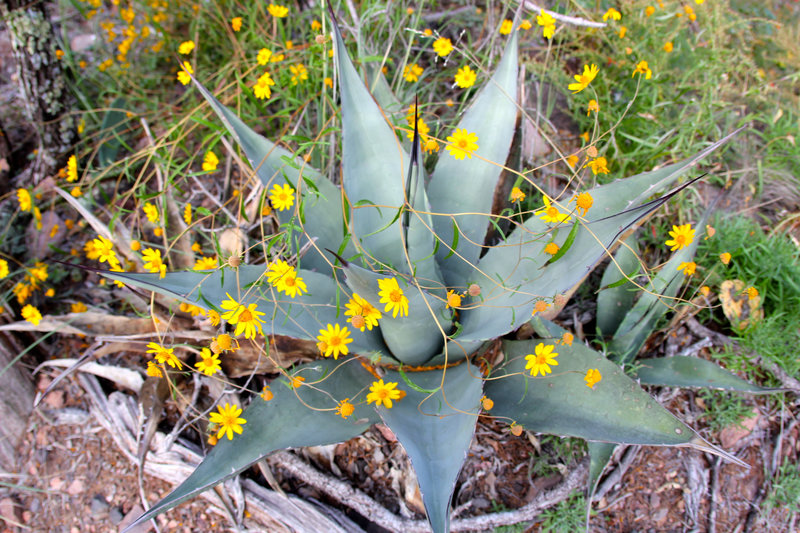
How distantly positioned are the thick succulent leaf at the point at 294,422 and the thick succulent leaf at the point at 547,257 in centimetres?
39

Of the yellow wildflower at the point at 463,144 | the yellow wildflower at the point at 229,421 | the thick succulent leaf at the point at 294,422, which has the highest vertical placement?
the yellow wildflower at the point at 463,144

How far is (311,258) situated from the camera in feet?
5.14

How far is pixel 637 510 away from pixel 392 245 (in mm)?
1174

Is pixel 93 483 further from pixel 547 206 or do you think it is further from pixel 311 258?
pixel 547 206

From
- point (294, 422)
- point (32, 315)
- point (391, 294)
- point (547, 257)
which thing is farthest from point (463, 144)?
point (32, 315)

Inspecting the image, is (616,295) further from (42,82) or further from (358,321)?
(42,82)

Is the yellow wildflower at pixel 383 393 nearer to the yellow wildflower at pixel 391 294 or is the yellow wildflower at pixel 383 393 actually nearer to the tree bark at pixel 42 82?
the yellow wildflower at pixel 391 294

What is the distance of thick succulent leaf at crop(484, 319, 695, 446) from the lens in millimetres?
1189

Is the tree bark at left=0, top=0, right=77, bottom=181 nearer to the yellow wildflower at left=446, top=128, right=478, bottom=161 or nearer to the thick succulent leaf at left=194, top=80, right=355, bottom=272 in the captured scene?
the thick succulent leaf at left=194, top=80, right=355, bottom=272

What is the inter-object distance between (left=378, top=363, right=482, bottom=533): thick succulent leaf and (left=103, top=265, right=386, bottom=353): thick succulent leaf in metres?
0.18

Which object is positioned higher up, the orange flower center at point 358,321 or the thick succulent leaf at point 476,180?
the thick succulent leaf at point 476,180

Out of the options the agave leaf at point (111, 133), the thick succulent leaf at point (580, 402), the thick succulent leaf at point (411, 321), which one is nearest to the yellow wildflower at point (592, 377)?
the thick succulent leaf at point (580, 402)

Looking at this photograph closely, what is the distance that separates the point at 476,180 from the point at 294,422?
0.87 metres

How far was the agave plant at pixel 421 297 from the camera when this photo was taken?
46.4 inches
